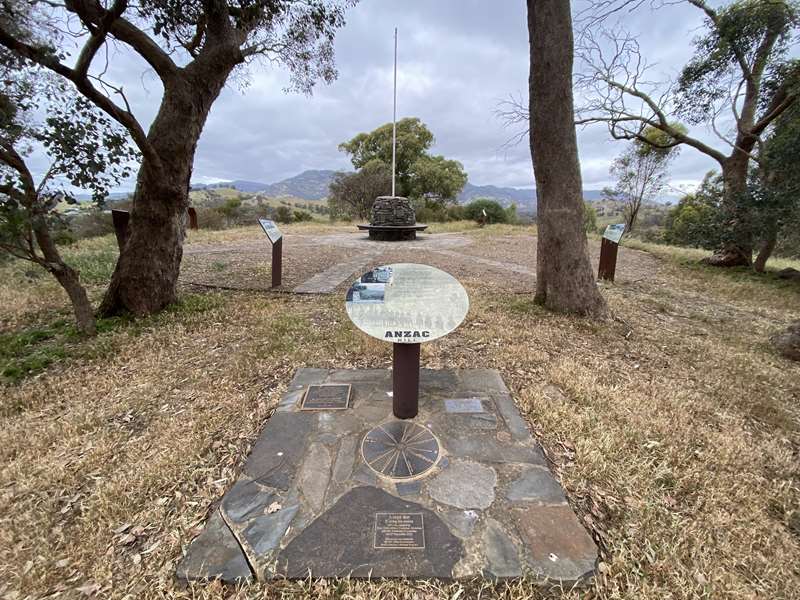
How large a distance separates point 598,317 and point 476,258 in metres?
5.04

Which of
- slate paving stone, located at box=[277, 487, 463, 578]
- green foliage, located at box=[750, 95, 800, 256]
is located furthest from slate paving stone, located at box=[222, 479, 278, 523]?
green foliage, located at box=[750, 95, 800, 256]

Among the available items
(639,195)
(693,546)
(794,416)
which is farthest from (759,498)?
(639,195)

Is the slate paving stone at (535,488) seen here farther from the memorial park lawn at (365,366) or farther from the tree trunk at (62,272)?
the tree trunk at (62,272)

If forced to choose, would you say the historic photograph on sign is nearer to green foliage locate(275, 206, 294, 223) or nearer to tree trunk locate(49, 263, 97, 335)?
tree trunk locate(49, 263, 97, 335)

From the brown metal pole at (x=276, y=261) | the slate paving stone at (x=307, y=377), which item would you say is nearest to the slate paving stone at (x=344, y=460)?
the slate paving stone at (x=307, y=377)

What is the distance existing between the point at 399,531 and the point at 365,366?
5.37 feet

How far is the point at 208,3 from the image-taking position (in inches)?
171

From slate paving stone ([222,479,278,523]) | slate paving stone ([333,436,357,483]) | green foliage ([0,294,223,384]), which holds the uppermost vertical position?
green foliage ([0,294,223,384])

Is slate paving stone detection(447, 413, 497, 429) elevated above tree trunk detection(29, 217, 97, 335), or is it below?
below

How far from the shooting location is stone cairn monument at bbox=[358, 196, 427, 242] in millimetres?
12359

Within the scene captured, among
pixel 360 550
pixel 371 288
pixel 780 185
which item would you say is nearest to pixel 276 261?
pixel 371 288

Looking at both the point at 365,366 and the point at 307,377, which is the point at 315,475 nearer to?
the point at 307,377

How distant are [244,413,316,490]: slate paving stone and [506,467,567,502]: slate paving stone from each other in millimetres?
1134

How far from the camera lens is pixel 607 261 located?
6473 millimetres
